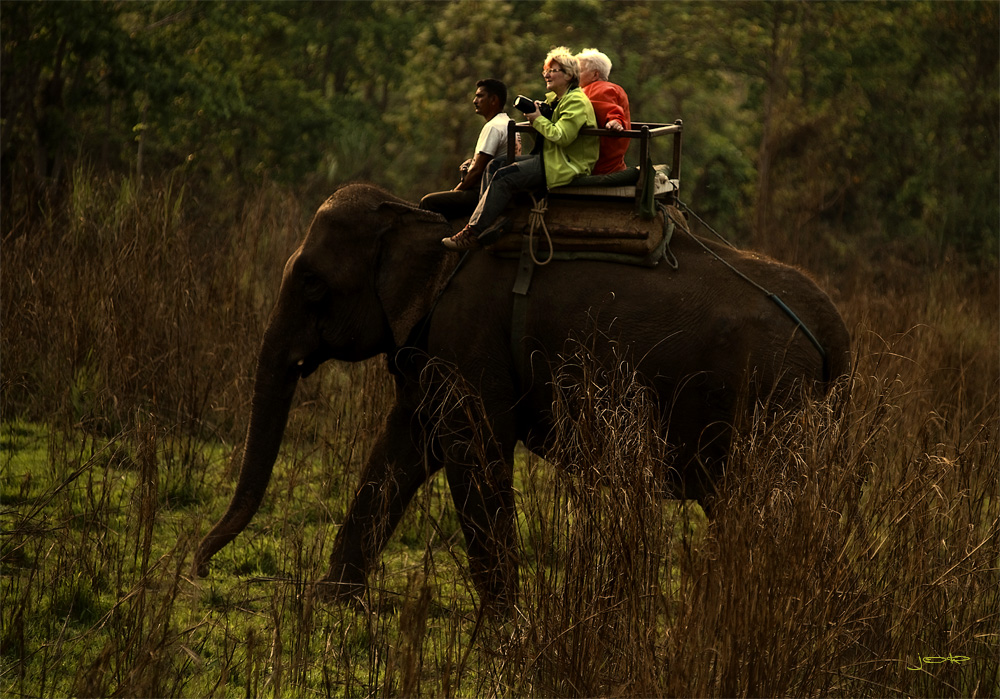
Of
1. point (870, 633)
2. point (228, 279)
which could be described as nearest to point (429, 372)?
point (870, 633)

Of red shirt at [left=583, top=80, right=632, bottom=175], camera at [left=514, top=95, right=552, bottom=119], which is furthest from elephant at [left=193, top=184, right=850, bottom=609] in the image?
camera at [left=514, top=95, right=552, bottom=119]

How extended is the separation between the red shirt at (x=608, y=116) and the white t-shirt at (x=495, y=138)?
39 centimetres

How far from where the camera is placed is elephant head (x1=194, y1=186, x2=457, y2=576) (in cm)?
555

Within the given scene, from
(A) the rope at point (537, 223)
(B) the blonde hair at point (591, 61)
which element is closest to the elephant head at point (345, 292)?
(A) the rope at point (537, 223)

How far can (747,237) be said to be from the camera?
2031 centimetres

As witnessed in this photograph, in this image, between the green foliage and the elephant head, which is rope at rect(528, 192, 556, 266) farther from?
the green foliage

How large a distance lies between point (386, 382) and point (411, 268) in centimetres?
132

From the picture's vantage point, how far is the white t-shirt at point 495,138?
5.68m

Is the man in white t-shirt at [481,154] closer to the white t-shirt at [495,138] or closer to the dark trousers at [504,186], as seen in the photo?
the white t-shirt at [495,138]

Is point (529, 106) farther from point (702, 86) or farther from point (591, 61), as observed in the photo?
point (702, 86)

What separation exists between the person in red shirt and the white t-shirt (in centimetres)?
40

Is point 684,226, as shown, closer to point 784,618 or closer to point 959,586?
point 959,586

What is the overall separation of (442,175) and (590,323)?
555 inches

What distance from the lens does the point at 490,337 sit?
5414 mm
